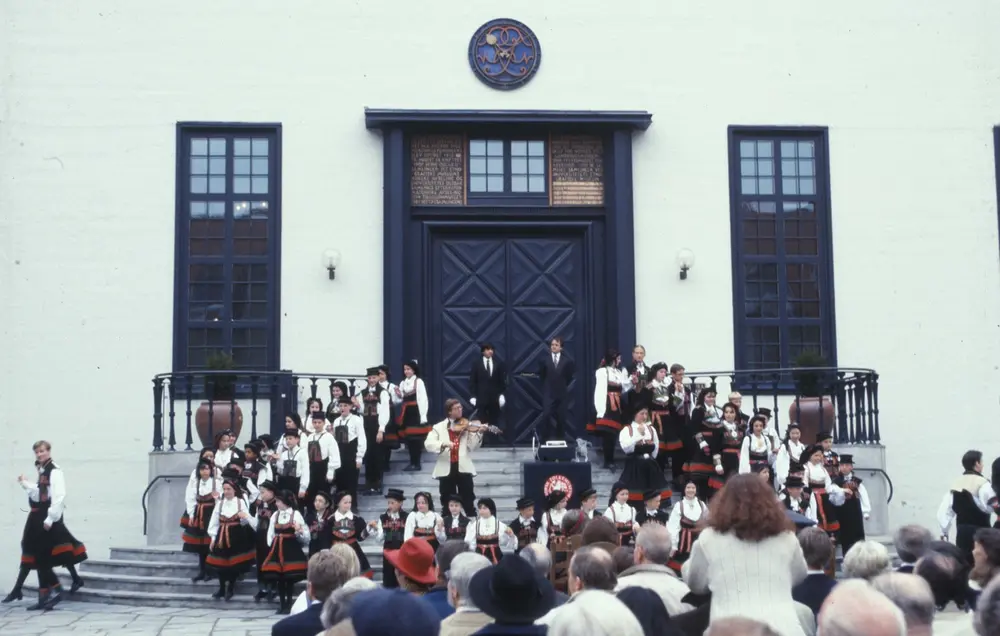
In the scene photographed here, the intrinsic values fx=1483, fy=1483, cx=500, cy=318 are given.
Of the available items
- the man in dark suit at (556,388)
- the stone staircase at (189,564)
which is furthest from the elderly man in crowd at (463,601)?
the man in dark suit at (556,388)

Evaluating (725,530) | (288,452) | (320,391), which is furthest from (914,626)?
(320,391)

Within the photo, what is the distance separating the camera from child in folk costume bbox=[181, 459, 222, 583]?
47.5ft

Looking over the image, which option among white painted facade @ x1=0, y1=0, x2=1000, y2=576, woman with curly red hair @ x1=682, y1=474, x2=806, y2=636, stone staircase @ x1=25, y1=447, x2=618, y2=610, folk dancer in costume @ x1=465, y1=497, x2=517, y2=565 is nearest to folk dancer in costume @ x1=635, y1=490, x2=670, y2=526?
stone staircase @ x1=25, y1=447, x2=618, y2=610

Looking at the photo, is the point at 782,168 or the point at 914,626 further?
the point at 782,168

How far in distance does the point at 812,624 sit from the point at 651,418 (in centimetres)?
932

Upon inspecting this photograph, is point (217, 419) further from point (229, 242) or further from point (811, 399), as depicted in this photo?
point (811, 399)

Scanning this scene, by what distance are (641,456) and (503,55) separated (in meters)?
5.67

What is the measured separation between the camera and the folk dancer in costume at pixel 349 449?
15719 millimetres

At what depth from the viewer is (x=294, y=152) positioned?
Answer: 59.7ft

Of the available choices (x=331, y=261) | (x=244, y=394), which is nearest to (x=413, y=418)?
(x=244, y=394)

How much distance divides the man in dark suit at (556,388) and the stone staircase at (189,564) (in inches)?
18.6

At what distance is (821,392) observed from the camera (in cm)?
1689

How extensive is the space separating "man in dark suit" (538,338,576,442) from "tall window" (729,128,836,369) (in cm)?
261

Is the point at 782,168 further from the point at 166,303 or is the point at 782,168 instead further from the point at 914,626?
the point at 914,626
